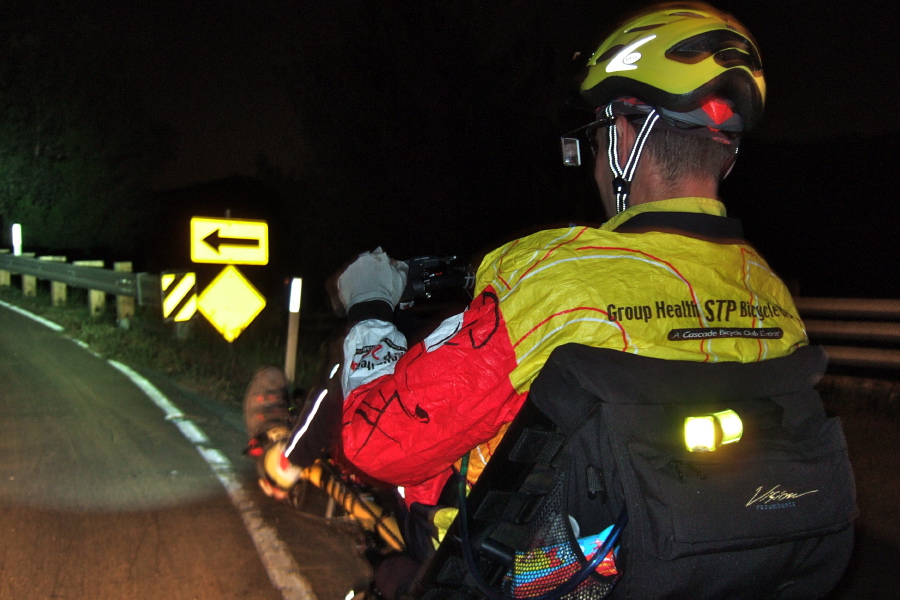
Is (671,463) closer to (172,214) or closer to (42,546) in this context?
(42,546)

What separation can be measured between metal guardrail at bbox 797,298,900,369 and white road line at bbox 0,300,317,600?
5889mm

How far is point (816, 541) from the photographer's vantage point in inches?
66.3

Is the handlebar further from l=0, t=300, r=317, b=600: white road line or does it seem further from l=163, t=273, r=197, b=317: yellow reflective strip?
l=163, t=273, r=197, b=317: yellow reflective strip

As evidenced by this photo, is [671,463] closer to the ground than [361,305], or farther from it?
closer to the ground

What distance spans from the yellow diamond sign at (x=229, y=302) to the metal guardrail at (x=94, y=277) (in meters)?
3.12

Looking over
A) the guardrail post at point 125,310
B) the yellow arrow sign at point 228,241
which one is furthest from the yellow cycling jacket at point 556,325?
the guardrail post at point 125,310

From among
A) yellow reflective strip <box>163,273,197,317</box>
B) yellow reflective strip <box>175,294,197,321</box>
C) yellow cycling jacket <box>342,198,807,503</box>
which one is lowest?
yellow reflective strip <box>175,294,197,321</box>

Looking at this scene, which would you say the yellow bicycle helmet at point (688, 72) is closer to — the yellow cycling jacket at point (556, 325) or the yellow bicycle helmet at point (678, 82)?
the yellow bicycle helmet at point (678, 82)

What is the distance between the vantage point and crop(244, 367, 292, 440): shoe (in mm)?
2553

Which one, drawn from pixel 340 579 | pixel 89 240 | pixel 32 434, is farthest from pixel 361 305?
pixel 89 240

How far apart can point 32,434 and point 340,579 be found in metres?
3.92

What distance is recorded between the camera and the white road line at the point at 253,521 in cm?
398

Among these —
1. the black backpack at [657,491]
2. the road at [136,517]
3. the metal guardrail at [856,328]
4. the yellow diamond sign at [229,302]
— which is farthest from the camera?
the yellow diamond sign at [229,302]

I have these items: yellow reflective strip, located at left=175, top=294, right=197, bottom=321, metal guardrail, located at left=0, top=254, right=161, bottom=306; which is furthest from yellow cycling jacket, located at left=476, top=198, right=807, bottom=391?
metal guardrail, located at left=0, top=254, right=161, bottom=306
